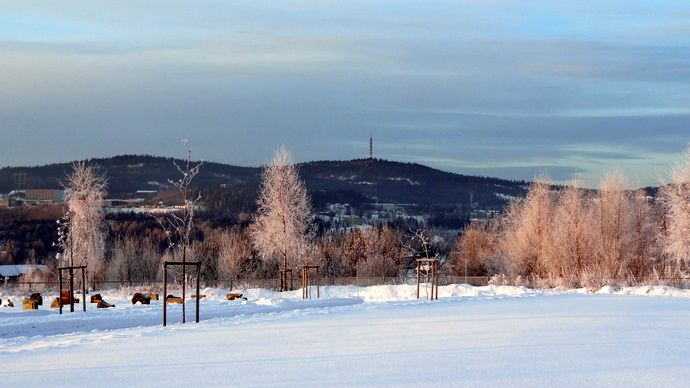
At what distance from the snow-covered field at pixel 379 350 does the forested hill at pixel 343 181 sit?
295 ft

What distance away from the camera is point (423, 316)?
1866 centimetres

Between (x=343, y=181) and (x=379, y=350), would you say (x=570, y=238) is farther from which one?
(x=343, y=181)

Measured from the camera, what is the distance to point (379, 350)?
12.3 m

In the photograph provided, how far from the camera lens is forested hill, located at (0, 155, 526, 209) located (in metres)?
110

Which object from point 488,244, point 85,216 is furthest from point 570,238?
point 85,216

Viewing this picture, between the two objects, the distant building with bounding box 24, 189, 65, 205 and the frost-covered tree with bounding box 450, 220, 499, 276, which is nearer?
the frost-covered tree with bounding box 450, 220, 499, 276

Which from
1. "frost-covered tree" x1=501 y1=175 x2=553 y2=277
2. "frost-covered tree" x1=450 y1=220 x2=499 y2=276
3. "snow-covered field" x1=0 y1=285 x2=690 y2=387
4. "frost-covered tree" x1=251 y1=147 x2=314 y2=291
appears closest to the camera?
"snow-covered field" x1=0 y1=285 x2=690 y2=387

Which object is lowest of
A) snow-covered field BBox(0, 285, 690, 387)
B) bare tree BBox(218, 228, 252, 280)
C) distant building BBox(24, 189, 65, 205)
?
bare tree BBox(218, 228, 252, 280)

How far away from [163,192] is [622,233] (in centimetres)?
6198

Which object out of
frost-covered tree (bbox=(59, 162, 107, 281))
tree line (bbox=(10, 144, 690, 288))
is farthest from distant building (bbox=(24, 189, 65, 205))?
frost-covered tree (bbox=(59, 162, 107, 281))

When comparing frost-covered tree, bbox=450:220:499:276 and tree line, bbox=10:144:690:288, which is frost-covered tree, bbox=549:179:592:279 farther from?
frost-covered tree, bbox=450:220:499:276

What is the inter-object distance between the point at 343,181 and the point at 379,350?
120651mm

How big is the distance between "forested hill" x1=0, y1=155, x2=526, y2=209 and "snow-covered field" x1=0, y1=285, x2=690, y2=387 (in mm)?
90018

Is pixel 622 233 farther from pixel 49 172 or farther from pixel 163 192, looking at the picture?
pixel 49 172
